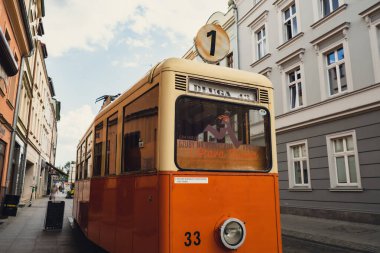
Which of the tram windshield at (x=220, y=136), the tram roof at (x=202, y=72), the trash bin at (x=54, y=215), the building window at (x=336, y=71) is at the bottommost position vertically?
the trash bin at (x=54, y=215)

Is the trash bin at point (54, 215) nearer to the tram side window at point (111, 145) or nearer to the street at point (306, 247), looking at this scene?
the tram side window at point (111, 145)

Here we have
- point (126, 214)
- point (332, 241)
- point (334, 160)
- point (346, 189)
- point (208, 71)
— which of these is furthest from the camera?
point (334, 160)

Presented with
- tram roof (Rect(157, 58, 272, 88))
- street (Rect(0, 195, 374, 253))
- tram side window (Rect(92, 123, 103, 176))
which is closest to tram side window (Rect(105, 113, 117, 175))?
tram side window (Rect(92, 123, 103, 176))

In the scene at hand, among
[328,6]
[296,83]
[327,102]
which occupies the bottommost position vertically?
[327,102]

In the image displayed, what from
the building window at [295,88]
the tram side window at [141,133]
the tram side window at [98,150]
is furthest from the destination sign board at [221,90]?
the building window at [295,88]

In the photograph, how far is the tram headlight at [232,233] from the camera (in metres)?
3.61

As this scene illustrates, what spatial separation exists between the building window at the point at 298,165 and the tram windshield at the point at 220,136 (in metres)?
10.4

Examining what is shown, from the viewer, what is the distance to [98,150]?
6.23 m

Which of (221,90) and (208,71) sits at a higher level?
(208,71)

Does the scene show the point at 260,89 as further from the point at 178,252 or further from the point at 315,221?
the point at 315,221

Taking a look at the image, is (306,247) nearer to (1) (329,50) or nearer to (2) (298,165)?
(2) (298,165)

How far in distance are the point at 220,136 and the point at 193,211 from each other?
0.92 m

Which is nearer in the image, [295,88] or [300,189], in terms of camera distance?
[300,189]

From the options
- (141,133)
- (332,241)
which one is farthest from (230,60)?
(141,133)
